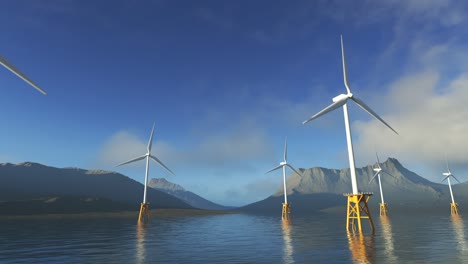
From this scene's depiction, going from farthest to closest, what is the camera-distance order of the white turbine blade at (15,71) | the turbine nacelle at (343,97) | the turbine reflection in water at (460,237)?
the turbine nacelle at (343,97) < the turbine reflection in water at (460,237) < the white turbine blade at (15,71)

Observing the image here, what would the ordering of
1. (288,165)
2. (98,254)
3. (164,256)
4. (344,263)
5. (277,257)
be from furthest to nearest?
(288,165) < (98,254) < (164,256) < (277,257) < (344,263)

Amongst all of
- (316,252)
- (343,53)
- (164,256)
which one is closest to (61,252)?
(164,256)

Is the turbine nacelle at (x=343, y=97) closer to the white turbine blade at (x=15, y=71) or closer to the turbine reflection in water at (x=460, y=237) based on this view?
the turbine reflection in water at (x=460, y=237)

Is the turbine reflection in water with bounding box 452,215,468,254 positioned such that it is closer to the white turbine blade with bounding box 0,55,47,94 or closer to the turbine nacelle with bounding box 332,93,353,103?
the turbine nacelle with bounding box 332,93,353,103

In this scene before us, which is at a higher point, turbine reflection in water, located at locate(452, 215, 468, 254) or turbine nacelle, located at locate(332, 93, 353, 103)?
turbine nacelle, located at locate(332, 93, 353, 103)

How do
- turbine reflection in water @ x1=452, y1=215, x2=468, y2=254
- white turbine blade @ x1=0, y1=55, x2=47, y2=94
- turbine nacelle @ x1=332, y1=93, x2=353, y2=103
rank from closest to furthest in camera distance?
white turbine blade @ x1=0, y1=55, x2=47, y2=94
turbine reflection in water @ x1=452, y1=215, x2=468, y2=254
turbine nacelle @ x1=332, y1=93, x2=353, y2=103

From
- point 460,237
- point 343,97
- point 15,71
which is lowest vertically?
point 460,237

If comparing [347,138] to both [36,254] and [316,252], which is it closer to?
[316,252]

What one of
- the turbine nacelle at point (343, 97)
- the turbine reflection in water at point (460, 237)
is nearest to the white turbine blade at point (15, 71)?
the turbine reflection in water at point (460, 237)

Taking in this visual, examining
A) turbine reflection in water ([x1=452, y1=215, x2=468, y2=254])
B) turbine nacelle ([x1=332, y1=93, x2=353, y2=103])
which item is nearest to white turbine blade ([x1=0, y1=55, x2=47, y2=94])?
turbine reflection in water ([x1=452, y1=215, x2=468, y2=254])

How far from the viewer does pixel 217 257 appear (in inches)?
1644

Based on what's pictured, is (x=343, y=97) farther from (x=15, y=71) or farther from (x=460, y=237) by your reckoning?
(x=15, y=71)

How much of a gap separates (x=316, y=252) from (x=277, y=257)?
6.81 m

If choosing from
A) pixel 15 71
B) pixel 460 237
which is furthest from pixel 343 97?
pixel 15 71
